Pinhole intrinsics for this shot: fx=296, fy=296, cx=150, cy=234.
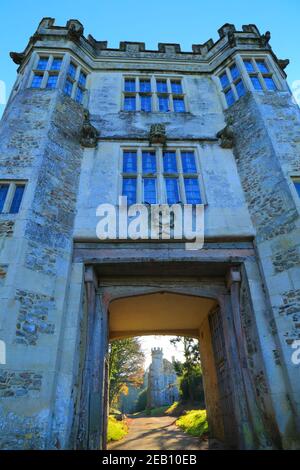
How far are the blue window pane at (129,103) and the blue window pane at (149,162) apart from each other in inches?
121

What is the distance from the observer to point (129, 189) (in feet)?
31.6

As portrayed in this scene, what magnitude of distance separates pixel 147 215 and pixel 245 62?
929 cm

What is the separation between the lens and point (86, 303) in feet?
25.6

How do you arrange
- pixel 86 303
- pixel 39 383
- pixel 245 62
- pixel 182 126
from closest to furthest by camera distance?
pixel 39 383 < pixel 86 303 < pixel 182 126 < pixel 245 62

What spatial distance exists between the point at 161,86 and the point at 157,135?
4474mm

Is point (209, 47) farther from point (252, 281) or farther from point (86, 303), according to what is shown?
point (86, 303)

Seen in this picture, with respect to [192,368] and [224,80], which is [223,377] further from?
[192,368]

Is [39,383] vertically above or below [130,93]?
below

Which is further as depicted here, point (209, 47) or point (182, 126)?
point (209, 47)

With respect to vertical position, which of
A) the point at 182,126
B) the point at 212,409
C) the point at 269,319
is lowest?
the point at 212,409

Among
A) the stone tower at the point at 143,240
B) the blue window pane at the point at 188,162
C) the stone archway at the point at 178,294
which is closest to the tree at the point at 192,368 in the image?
the stone tower at the point at 143,240

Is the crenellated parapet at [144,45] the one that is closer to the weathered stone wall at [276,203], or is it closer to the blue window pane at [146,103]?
the blue window pane at [146,103]

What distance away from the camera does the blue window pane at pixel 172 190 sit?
9408 millimetres

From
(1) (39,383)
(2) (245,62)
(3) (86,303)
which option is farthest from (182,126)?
(1) (39,383)
